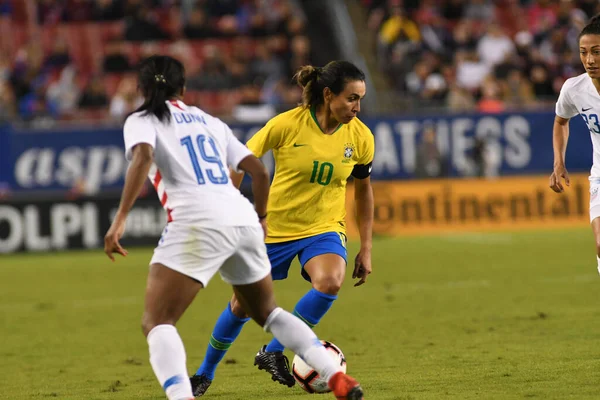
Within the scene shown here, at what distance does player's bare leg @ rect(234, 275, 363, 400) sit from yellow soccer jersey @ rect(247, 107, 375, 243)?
57.4 inches

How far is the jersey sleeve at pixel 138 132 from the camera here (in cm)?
526

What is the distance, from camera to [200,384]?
6820mm

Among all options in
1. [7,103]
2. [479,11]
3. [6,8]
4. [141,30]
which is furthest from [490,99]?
[6,8]

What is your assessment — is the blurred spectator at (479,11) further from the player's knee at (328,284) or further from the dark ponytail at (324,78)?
the player's knee at (328,284)

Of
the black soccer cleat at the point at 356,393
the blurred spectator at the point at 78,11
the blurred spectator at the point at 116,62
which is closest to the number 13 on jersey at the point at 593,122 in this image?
the black soccer cleat at the point at 356,393

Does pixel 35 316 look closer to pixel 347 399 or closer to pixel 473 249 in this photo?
pixel 347 399

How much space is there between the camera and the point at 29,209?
1745cm

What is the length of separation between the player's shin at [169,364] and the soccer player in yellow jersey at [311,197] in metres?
1.60

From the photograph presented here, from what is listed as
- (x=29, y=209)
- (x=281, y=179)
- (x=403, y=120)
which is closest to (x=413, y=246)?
(x=403, y=120)

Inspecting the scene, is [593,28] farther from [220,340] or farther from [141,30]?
[141,30]

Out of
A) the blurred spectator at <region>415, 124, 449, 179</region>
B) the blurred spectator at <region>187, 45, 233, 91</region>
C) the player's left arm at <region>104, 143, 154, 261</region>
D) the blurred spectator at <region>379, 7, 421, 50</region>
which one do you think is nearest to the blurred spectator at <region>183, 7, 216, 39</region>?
the blurred spectator at <region>187, 45, 233, 91</region>

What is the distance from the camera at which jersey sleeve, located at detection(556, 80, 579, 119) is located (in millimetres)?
7520

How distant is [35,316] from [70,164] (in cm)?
900

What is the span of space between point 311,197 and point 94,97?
14.5 metres
